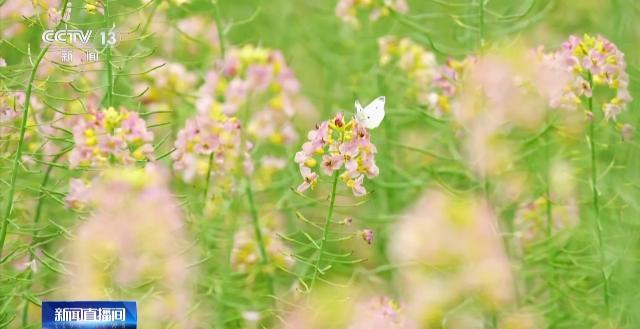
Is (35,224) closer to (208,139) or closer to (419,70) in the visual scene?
(208,139)

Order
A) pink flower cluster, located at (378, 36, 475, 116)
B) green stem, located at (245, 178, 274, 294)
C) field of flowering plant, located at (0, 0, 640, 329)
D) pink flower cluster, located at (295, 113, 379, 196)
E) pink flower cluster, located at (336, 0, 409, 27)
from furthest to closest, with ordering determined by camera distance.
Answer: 1. pink flower cluster, located at (336, 0, 409, 27)
2. pink flower cluster, located at (378, 36, 475, 116)
3. green stem, located at (245, 178, 274, 294)
4. field of flowering plant, located at (0, 0, 640, 329)
5. pink flower cluster, located at (295, 113, 379, 196)

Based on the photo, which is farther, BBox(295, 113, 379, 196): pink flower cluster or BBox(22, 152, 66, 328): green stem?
BBox(22, 152, 66, 328): green stem

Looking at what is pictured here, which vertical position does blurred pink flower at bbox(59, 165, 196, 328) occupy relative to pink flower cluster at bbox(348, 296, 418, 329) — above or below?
above

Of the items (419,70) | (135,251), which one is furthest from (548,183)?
(135,251)

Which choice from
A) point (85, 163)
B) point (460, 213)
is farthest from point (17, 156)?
point (460, 213)

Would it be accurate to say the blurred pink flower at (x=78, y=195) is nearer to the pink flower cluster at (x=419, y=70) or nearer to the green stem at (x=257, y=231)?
the green stem at (x=257, y=231)

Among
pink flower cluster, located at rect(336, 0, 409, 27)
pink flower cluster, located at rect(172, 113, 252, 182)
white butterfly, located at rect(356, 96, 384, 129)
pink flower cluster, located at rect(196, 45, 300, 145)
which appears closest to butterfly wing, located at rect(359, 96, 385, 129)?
white butterfly, located at rect(356, 96, 384, 129)

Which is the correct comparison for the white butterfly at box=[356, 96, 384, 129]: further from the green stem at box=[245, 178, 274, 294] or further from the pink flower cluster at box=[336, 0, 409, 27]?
the pink flower cluster at box=[336, 0, 409, 27]

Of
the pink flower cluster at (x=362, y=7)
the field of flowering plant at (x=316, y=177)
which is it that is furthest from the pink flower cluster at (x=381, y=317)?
the pink flower cluster at (x=362, y=7)
